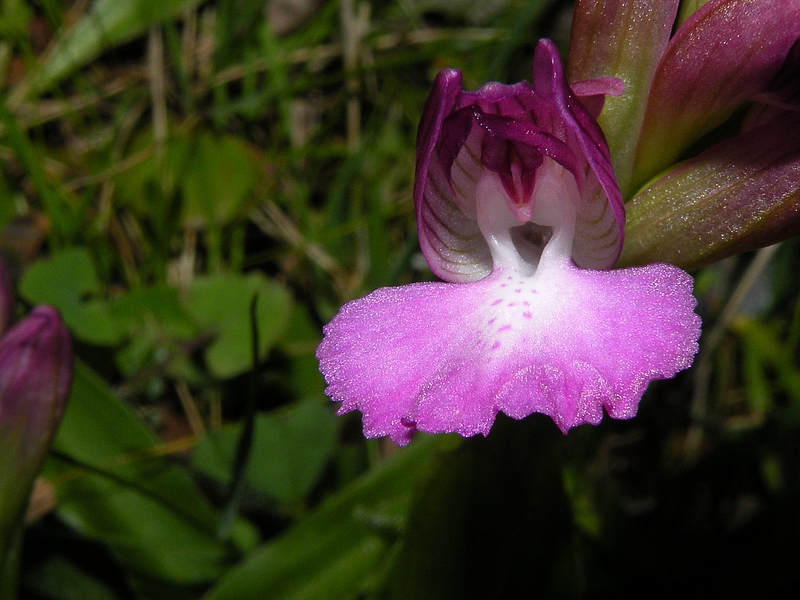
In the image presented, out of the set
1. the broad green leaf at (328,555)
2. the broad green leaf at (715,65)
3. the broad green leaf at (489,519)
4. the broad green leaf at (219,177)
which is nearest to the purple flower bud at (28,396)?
the broad green leaf at (328,555)

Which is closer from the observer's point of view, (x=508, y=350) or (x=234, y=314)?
(x=508, y=350)

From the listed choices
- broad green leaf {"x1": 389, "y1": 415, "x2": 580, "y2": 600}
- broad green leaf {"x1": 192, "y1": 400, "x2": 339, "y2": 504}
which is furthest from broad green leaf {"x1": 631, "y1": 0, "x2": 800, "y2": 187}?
broad green leaf {"x1": 192, "y1": 400, "x2": 339, "y2": 504}

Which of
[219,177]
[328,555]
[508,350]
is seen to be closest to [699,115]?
[508,350]

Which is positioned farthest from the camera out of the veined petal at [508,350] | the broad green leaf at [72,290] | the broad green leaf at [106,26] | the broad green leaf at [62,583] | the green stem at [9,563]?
the broad green leaf at [106,26]

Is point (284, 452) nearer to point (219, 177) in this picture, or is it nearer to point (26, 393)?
point (26, 393)

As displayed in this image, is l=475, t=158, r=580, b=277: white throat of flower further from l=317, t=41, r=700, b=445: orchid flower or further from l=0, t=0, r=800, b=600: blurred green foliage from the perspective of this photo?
l=0, t=0, r=800, b=600: blurred green foliage

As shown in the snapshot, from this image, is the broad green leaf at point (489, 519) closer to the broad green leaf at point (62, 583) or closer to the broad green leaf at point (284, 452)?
the broad green leaf at point (284, 452)
